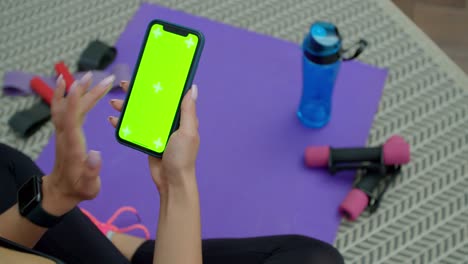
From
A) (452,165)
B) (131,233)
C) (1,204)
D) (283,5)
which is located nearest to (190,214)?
(1,204)

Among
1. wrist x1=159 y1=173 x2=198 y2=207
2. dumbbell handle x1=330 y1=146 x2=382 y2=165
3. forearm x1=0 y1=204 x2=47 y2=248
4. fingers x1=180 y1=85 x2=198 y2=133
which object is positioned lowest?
forearm x1=0 y1=204 x2=47 y2=248

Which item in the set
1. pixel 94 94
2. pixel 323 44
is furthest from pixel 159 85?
pixel 323 44

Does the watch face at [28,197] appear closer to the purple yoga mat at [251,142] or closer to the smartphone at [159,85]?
the smartphone at [159,85]

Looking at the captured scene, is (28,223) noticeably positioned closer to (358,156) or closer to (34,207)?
(34,207)

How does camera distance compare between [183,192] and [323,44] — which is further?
[323,44]

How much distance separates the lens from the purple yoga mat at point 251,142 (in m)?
1.15

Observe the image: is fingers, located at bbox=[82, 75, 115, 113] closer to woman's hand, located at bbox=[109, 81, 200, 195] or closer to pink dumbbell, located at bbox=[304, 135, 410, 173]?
woman's hand, located at bbox=[109, 81, 200, 195]

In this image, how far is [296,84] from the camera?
1.31 meters

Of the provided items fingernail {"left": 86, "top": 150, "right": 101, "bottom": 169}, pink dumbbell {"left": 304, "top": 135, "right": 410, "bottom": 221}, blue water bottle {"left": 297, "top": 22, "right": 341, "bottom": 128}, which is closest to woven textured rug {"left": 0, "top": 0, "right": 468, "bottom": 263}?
pink dumbbell {"left": 304, "top": 135, "right": 410, "bottom": 221}

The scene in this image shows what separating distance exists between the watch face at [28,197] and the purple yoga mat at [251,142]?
1.27ft

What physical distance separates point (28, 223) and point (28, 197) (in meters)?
0.04

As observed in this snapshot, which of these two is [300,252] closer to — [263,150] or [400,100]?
[263,150]

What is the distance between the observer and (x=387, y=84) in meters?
1.31

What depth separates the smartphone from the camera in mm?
805
